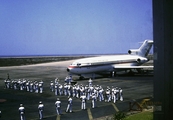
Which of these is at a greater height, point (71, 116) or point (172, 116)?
point (172, 116)

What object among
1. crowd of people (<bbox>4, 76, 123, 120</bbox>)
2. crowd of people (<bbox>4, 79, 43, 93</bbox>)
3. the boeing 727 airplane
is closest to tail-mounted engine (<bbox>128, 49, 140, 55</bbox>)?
the boeing 727 airplane

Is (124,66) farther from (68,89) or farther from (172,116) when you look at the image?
(172,116)

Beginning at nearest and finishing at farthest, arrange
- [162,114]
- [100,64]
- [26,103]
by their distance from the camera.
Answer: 1. [162,114]
2. [26,103]
3. [100,64]

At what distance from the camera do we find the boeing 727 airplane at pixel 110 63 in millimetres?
36781

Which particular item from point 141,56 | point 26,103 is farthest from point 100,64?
point 26,103

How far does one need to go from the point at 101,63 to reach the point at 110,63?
2560mm

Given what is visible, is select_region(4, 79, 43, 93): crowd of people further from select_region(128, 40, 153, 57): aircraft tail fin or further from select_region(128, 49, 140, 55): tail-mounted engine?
select_region(128, 40, 153, 57): aircraft tail fin

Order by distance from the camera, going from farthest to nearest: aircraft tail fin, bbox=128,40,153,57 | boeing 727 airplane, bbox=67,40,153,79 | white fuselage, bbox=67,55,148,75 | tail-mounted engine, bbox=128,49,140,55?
1. tail-mounted engine, bbox=128,49,140,55
2. aircraft tail fin, bbox=128,40,153,57
3. boeing 727 airplane, bbox=67,40,153,79
4. white fuselage, bbox=67,55,148,75

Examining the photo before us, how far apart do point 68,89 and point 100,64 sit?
1661 centimetres

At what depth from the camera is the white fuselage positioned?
36625 millimetres

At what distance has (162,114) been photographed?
4398 mm

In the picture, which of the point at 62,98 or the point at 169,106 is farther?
the point at 62,98

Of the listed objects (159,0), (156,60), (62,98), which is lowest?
(62,98)

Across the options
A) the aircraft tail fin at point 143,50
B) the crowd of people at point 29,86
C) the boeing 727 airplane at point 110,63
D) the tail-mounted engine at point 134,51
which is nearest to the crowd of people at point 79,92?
the crowd of people at point 29,86
